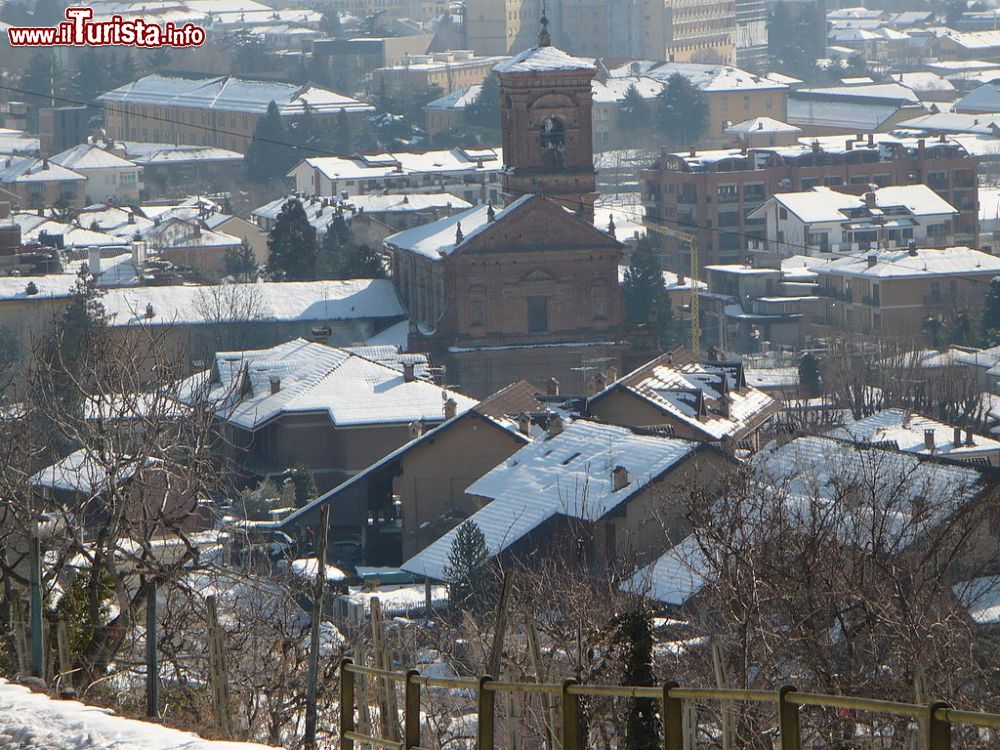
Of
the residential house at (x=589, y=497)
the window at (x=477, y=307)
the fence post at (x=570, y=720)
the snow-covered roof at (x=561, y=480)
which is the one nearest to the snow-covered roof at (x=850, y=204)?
the window at (x=477, y=307)

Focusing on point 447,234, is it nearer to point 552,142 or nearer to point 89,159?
point 552,142

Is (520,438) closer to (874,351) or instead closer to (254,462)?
(254,462)

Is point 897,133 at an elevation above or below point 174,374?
below

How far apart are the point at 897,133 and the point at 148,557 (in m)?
74.4

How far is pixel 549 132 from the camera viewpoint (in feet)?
145

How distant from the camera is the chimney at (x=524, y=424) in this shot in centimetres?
2914

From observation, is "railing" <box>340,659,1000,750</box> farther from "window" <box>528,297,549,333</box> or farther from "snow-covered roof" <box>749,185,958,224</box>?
"snow-covered roof" <box>749,185,958,224</box>

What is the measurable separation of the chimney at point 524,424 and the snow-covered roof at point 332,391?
7.18ft

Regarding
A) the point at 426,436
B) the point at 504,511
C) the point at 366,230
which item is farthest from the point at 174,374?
the point at 366,230

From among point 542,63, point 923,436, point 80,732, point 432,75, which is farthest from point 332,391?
point 432,75

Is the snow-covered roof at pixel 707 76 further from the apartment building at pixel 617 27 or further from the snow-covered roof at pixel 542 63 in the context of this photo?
the snow-covered roof at pixel 542 63

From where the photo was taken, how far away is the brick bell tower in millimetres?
43750

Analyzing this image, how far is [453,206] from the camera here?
6519cm

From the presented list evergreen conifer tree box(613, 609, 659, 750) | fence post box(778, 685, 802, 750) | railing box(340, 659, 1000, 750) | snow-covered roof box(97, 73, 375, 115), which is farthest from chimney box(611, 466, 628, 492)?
snow-covered roof box(97, 73, 375, 115)
